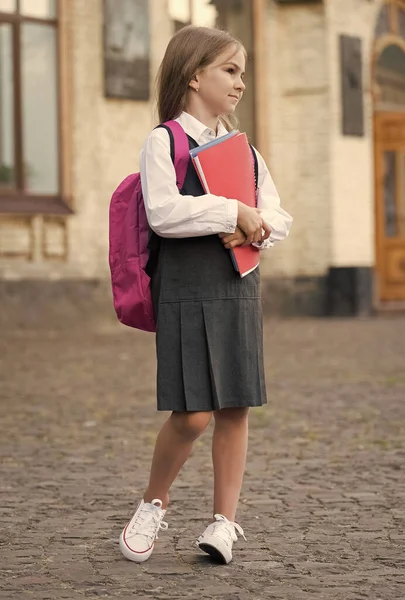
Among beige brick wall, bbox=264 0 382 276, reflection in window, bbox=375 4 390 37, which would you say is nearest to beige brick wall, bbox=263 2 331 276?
beige brick wall, bbox=264 0 382 276

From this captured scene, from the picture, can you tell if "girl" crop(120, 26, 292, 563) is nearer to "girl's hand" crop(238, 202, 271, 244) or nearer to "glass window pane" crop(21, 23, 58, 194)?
"girl's hand" crop(238, 202, 271, 244)

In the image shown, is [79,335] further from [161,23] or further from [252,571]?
[252,571]

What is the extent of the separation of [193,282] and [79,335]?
427 inches

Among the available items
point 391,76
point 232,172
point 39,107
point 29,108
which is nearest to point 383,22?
point 391,76

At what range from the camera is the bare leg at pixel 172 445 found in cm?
400

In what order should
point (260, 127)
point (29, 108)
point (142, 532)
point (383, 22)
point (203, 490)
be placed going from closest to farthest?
point (142, 532) → point (203, 490) → point (29, 108) → point (260, 127) → point (383, 22)

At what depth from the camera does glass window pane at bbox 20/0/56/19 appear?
1500cm

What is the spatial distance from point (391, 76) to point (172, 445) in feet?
54.4

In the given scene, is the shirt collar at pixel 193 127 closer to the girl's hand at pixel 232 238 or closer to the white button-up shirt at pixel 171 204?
the white button-up shirt at pixel 171 204

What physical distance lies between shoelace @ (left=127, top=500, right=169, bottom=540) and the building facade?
953cm

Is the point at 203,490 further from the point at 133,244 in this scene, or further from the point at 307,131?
the point at 307,131

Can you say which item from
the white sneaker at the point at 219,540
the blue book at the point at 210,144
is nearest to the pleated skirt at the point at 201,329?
the blue book at the point at 210,144

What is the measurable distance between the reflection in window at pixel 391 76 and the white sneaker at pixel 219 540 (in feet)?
52.9

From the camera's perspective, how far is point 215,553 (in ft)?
13.1
